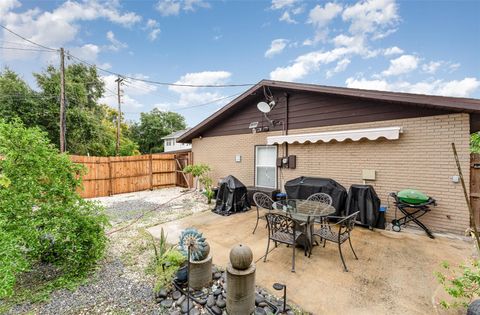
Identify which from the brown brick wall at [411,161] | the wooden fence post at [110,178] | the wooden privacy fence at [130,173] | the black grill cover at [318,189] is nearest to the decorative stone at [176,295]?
the black grill cover at [318,189]

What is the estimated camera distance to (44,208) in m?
3.18

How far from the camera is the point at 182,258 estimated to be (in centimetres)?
302

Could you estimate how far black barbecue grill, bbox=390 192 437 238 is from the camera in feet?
15.7

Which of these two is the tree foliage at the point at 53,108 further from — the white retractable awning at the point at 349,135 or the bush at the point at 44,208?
the white retractable awning at the point at 349,135

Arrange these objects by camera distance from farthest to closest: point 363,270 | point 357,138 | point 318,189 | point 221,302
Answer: point 318,189 → point 357,138 → point 363,270 → point 221,302

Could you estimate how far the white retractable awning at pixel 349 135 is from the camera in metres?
5.22

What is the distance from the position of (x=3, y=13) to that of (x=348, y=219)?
13.6m

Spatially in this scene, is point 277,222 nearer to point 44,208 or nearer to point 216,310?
point 216,310

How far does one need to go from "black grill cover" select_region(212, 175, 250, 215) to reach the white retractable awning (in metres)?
2.32

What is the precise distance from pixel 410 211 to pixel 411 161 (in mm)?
1292

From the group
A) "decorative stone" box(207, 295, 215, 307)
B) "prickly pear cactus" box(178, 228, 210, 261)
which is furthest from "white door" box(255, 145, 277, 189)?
"decorative stone" box(207, 295, 215, 307)

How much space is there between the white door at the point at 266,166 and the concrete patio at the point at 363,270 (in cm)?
307

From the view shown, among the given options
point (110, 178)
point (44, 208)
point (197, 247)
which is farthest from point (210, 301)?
point (110, 178)

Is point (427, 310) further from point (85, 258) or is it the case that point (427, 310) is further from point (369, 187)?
point (85, 258)
